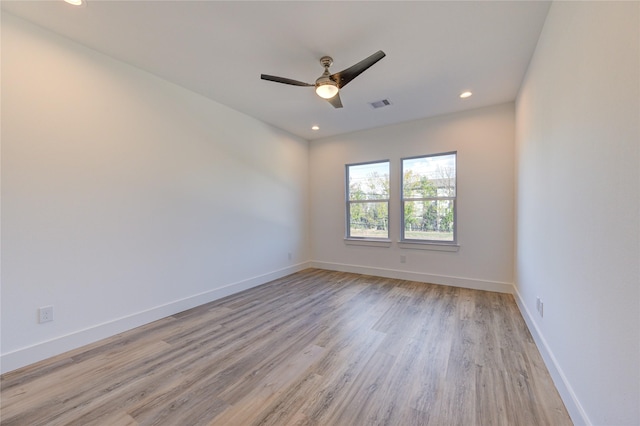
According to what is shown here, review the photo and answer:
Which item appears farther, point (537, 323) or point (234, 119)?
point (234, 119)

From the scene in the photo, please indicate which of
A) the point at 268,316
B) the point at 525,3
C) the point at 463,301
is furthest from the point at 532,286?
the point at 268,316

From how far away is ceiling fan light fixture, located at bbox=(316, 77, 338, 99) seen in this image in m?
2.43

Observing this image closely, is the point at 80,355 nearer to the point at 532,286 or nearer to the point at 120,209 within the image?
the point at 120,209

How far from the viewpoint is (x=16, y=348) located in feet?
6.61

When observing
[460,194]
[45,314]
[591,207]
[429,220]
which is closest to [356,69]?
[591,207]

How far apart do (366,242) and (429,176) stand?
1612mm

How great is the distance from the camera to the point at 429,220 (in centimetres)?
436

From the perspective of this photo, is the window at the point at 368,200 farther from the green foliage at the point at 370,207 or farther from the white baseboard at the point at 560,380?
the white baseboard at the point at 560,380

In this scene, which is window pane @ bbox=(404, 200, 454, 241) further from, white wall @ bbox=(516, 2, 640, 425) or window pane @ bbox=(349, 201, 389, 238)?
white wall @ bbox=(516, 2, 640, 425)

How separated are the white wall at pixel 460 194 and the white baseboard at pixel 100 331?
8.29 ft

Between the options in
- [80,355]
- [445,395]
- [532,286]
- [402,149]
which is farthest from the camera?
[402,149]

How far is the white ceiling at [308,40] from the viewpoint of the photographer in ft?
6.41

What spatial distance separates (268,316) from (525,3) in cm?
364

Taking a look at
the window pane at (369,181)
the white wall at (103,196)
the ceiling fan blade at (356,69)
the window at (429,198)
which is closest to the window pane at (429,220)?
the window at (429,198)
